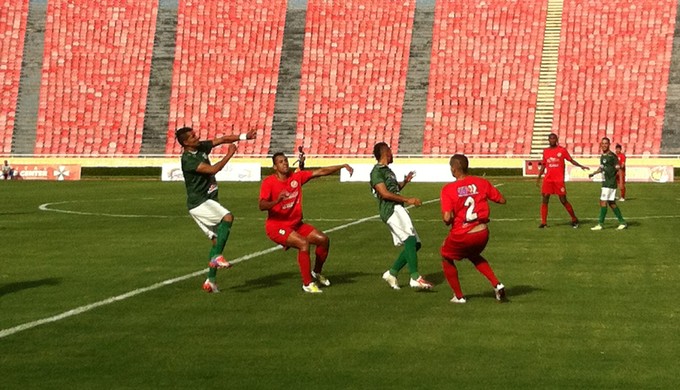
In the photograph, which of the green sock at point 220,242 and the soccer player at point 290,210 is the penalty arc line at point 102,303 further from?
the soccer player at point 290,210

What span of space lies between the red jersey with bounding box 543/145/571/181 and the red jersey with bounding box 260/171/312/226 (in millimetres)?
14081

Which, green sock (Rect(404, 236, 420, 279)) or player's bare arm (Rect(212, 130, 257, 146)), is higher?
player's bare arm (Rect(212, 130, 257, 146))

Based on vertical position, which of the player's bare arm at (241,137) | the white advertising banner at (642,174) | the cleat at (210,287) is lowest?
the white advertising banner at (642,174)

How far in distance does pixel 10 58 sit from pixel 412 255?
227 feet

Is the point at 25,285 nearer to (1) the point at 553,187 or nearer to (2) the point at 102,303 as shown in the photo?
(2) the point at 102,303

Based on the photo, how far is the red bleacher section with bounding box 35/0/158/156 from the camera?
7912cm

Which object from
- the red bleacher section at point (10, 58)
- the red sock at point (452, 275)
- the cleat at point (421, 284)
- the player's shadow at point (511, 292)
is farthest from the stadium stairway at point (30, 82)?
the red sock at point (452, 275)

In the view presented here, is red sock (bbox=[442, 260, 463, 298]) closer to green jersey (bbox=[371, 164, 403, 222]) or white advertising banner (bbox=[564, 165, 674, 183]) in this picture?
green jersey (bbox=[371, 164, 403, 222])

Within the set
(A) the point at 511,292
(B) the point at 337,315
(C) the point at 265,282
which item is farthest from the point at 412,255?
(B) the point at 337,315

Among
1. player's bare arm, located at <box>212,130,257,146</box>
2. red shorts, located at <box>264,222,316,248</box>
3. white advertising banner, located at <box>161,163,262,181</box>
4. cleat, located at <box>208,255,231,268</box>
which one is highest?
player's bare arm, located at <box>212,130,257,146</box>

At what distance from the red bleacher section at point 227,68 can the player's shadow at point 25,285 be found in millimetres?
58067

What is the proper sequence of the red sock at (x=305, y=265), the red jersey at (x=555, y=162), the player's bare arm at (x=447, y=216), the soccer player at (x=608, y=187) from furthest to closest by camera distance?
the red jersey at (x=555, y=162), the soccer player at (x=608, y=187), the red sock at (x=305, y=265), the player's bare arm at (x=447, y=216)

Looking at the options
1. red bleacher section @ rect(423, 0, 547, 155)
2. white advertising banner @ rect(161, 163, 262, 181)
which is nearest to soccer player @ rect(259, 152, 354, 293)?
white advertising banner @ rect(161, 163, 262, 181)

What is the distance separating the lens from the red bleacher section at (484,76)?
7581cm
